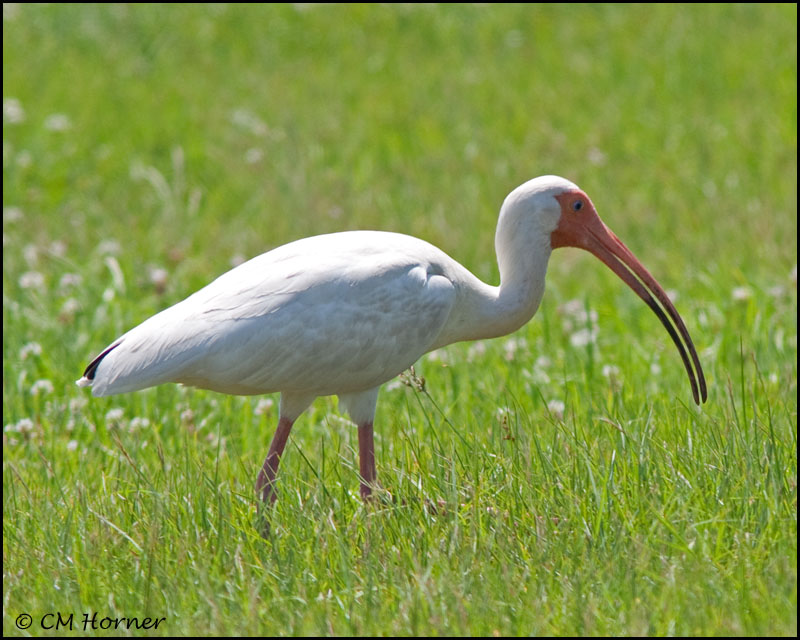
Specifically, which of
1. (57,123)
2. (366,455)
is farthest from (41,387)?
(57,123)

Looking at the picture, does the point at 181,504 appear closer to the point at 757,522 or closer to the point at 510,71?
the point at 757,522

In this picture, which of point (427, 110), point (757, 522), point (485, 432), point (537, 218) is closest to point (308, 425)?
point (485, 432)

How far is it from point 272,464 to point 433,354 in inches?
101

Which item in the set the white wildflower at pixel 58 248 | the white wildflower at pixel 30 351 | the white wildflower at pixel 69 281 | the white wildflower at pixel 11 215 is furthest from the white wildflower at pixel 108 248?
the white wildflower at pixel 30 351

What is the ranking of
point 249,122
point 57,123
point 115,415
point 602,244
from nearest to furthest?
point 602,244 < point 115,415 < point 57,123 < point 249,122

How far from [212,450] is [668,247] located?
4993 millimetres

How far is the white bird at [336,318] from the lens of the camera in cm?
498

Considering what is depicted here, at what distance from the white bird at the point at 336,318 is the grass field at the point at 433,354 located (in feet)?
1.09

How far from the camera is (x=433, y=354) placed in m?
7.82

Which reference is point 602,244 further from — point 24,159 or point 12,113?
point 12,113

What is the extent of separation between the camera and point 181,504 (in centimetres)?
479

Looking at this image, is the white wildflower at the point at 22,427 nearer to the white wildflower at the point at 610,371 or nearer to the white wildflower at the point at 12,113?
the white wildflower at the point at 610,371

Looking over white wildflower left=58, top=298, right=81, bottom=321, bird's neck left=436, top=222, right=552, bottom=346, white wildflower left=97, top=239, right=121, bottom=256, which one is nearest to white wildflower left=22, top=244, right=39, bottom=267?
white wildflower left=97, top=239, right=121, bottom=256

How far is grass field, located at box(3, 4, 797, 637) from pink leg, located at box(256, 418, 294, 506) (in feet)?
0.33
